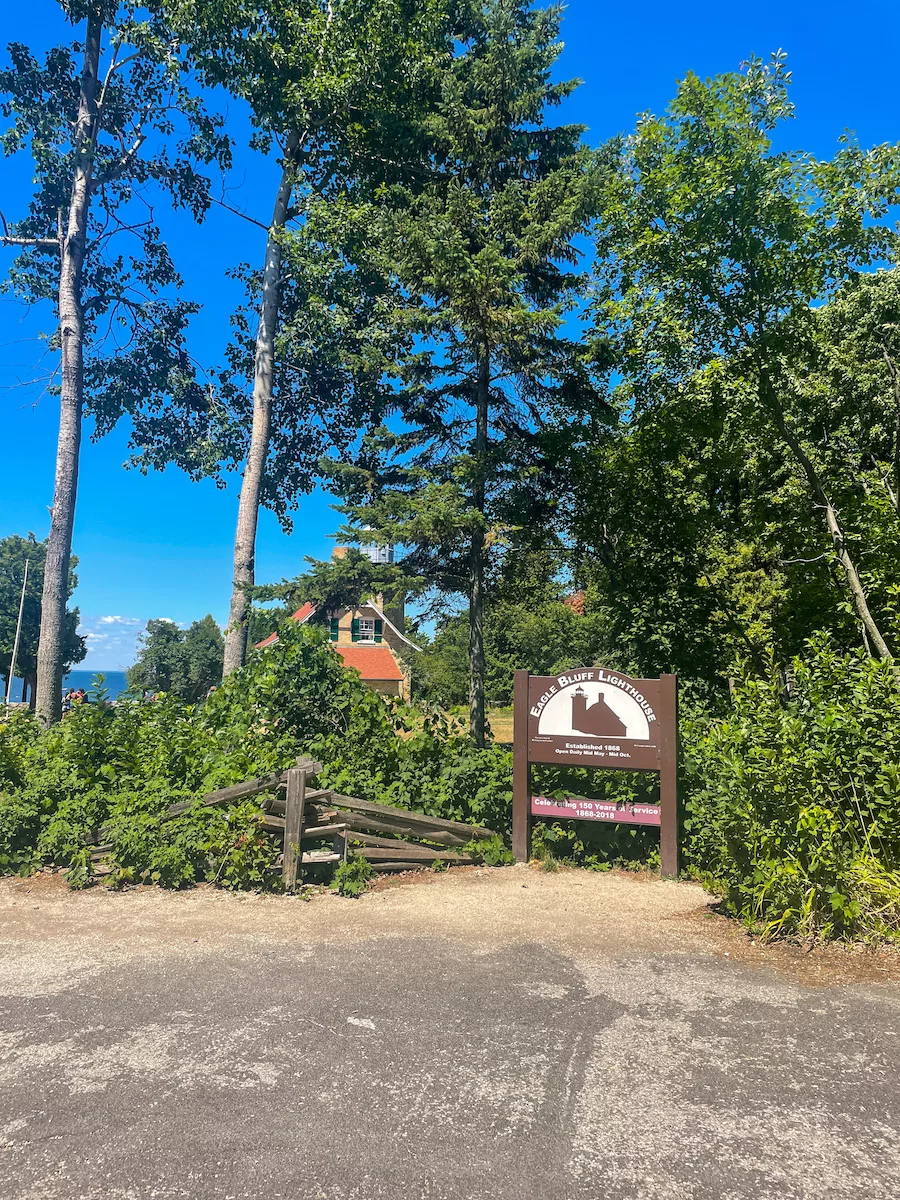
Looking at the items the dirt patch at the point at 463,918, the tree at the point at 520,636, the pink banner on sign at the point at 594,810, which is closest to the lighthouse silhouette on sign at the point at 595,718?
the pink banner on sign at the point at 594,810

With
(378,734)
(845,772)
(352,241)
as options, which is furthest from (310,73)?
(845,772)

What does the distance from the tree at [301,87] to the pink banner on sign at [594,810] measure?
32.0ft

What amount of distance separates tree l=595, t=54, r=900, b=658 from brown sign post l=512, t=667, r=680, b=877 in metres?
3.44

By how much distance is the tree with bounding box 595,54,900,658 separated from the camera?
10930 millimetres

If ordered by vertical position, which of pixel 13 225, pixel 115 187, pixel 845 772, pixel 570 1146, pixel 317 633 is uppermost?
pixel 115 187

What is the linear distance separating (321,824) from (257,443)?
11925 millimetres

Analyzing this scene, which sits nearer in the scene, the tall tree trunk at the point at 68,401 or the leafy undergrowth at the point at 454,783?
the leafy undergrowth at the point at 454,783

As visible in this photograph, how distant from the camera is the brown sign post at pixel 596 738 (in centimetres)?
770

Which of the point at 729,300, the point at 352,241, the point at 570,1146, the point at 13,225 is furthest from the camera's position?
the point at 13,225

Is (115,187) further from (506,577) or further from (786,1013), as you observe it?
(786,1013)

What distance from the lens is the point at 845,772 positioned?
564cm

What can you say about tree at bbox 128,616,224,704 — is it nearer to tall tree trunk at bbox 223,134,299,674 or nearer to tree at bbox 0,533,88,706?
tree at bbox 0,533,88,706

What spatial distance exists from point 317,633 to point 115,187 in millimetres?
17931

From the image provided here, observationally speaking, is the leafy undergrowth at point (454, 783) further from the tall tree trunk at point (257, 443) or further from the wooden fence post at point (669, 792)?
the tall tree trunk at point (257, 443)
